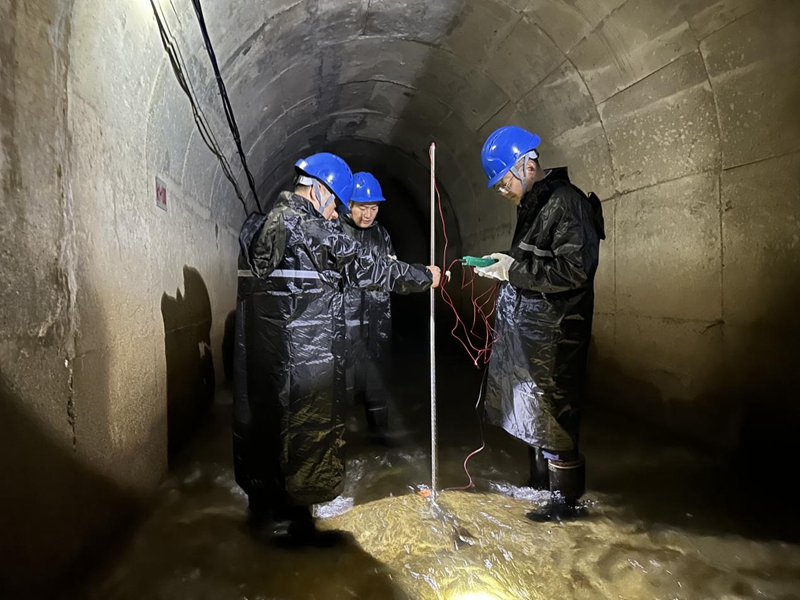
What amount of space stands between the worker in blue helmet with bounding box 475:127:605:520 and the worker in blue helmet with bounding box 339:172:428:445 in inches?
49.8

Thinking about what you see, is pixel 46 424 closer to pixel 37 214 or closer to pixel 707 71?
pixel 37 214

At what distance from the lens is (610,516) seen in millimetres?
2285

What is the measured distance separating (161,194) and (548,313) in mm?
2353

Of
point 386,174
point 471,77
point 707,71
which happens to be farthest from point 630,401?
point 386,174

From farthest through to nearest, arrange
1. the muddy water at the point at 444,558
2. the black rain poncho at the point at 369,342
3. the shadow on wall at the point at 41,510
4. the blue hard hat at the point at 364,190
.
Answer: the blue hard hat at the point at 364,190 → the black rain poncho at the point at 369,342 → the muddy water at the point at 444,558 → the shadow on wall at the point at 41,510

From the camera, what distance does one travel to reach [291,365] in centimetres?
210

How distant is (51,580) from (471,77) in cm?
464

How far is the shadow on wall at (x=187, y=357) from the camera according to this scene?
2.74 metres

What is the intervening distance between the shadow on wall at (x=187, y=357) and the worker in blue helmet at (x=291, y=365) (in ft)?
2.58

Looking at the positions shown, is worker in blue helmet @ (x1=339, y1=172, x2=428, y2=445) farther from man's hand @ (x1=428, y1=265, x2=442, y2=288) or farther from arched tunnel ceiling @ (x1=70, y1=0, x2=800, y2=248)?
arched tunnel ceiling @ (x1=70, y1=0, x2=800, y2=248)

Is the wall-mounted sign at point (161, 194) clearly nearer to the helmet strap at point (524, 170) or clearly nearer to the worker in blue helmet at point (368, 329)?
the worker in blue helmet at point (368, 329)

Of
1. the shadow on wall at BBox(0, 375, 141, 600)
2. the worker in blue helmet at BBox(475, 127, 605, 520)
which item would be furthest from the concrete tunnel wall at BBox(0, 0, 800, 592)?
the worker in blue helmet at BBox(475, 127, 605, 520)

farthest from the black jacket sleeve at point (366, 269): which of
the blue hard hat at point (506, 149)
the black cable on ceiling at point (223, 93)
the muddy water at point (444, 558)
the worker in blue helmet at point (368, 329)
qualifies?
the black cable on ceiling at point (223, 93)

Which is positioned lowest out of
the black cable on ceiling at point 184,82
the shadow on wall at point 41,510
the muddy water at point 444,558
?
the muddy water at point 444,558
